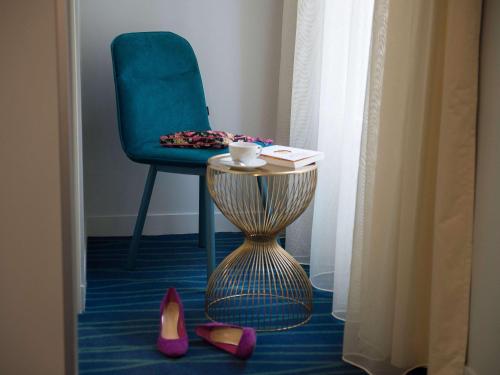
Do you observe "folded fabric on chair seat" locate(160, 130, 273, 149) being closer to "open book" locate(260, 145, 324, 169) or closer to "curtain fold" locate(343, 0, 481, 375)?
"open book" locate(260, 145, 324, 169)

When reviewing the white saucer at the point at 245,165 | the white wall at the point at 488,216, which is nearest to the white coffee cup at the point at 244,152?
the white saucer at the point at 245,165

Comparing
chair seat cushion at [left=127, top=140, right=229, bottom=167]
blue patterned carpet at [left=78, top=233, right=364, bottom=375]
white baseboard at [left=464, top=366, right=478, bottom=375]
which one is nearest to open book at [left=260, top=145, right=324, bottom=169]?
chair seat cushion at [left=127, top=140, right=229, bottom=167]

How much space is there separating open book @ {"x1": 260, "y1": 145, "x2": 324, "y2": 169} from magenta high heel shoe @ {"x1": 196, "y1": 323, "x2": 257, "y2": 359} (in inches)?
21.5

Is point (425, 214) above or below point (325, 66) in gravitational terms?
below

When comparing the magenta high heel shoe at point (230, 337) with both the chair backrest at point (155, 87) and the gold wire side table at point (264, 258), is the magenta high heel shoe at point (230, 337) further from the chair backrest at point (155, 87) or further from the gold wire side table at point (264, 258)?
the chair backrest at point (155, 87)

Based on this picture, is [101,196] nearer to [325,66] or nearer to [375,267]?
[325,66]

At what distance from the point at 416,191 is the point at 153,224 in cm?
167

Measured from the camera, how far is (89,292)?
2602 millimetres

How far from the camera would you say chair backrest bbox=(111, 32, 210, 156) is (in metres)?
2.81

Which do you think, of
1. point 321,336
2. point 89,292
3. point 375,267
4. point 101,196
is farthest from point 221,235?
point 375,267

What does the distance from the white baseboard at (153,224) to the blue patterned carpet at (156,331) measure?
0.19 metres

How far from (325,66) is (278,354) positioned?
1.10 metres

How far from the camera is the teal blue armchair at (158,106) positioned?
265 centimetres

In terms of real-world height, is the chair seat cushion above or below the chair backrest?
below
